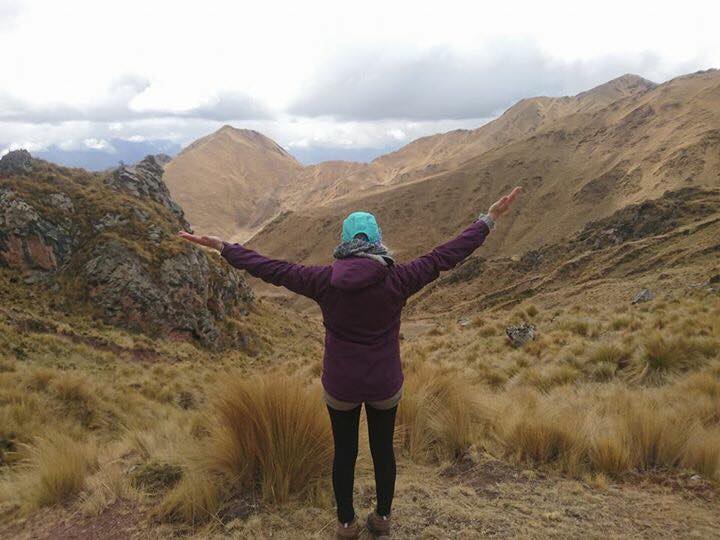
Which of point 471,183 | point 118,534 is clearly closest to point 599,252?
point 118,534

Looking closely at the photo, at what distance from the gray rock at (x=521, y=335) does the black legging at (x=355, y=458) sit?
336 inches

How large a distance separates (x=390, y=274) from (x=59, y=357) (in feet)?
44.5

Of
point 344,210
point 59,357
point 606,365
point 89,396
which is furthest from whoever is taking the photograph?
point 344,210

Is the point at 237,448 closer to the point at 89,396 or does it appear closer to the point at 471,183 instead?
the point at 89,396

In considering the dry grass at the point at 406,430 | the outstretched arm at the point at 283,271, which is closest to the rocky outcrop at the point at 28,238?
the dry grass at the point at 406,430

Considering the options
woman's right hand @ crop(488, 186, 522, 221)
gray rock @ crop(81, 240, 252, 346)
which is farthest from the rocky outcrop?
woman's right hand @ crop(488, 186, 522, 221)

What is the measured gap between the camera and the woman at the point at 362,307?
10.6 feet

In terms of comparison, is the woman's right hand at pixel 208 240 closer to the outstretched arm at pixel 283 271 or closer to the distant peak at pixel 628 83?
the outstretched arm at pixel 283 271

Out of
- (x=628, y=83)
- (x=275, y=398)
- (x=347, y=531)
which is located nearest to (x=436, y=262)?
(x=275, y=398)

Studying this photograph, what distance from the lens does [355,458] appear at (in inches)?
142

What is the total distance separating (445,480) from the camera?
4.52 metres

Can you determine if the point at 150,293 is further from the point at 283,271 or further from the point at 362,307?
the point at 362,307

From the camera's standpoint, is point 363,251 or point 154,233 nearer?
point 363,251

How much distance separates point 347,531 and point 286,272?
1852 mm
